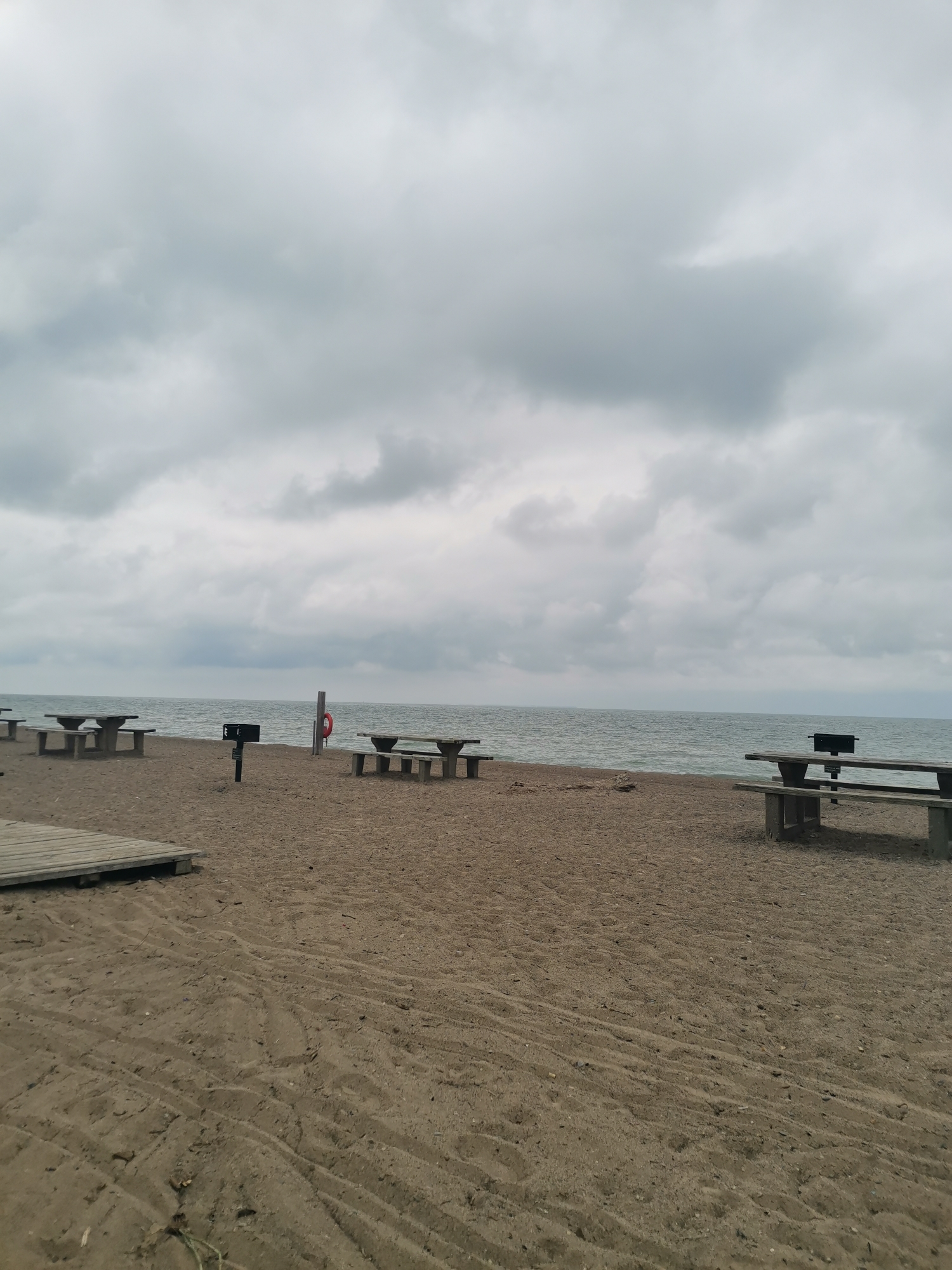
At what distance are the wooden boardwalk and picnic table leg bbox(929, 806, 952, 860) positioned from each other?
7.52 m

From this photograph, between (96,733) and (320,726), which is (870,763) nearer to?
(320,726)

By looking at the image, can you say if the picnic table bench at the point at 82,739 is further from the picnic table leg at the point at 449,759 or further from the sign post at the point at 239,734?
the picnic table leg at the point at 449,759

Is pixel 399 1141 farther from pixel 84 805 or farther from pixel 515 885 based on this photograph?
pixel 84 805

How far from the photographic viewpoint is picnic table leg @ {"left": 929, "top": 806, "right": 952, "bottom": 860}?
314 inches

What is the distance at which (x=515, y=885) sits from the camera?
21.1ft


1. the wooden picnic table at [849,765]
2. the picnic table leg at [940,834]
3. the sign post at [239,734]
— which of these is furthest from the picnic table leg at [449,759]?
the picnic table leg at [940,834]

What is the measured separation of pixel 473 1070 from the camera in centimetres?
320

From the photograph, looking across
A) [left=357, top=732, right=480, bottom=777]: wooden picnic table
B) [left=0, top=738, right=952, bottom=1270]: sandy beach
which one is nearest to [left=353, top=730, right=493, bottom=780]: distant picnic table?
[left=357, top=732, right=480, bottom=777]: wooden picnic table

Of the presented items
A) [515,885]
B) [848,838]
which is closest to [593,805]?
[848,838]

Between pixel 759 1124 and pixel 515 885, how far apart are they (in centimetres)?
367

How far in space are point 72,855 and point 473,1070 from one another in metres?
4.56

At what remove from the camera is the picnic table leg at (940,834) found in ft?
26.2

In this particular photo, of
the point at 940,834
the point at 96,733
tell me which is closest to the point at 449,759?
the point at 96,733

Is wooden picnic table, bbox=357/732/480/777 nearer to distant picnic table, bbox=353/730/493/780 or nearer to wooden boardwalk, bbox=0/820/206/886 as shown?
distant picnic table, bbox=353/730/493/780
